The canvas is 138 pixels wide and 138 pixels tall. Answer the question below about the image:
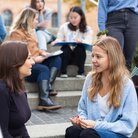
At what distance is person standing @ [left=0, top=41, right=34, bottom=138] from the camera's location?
327cm

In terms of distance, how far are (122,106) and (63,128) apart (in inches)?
36.2

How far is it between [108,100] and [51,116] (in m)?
1.57

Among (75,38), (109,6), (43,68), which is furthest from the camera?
(75,38)

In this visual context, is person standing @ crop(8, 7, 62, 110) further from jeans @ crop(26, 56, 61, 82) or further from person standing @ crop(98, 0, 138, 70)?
person standing @ crop(98, 0, 138, 70)

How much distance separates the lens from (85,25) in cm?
683

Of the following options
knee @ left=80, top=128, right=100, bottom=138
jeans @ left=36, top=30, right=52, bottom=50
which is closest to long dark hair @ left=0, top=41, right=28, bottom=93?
knee @ left=80, top=128, right=100, bottom=138

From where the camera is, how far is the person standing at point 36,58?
5.71 meters

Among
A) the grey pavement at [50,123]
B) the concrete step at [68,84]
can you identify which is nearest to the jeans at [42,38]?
the concrete step at [68,84]

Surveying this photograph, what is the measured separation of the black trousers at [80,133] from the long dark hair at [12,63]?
0.72m

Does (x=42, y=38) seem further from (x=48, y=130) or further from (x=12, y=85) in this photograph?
(x=12, y=85)

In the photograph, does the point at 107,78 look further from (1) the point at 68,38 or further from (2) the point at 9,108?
(1) the point at 68,38

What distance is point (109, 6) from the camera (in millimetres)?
5422

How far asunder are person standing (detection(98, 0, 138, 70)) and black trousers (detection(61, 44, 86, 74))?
117 centimetres

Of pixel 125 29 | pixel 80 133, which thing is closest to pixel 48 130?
pixel 80 133
